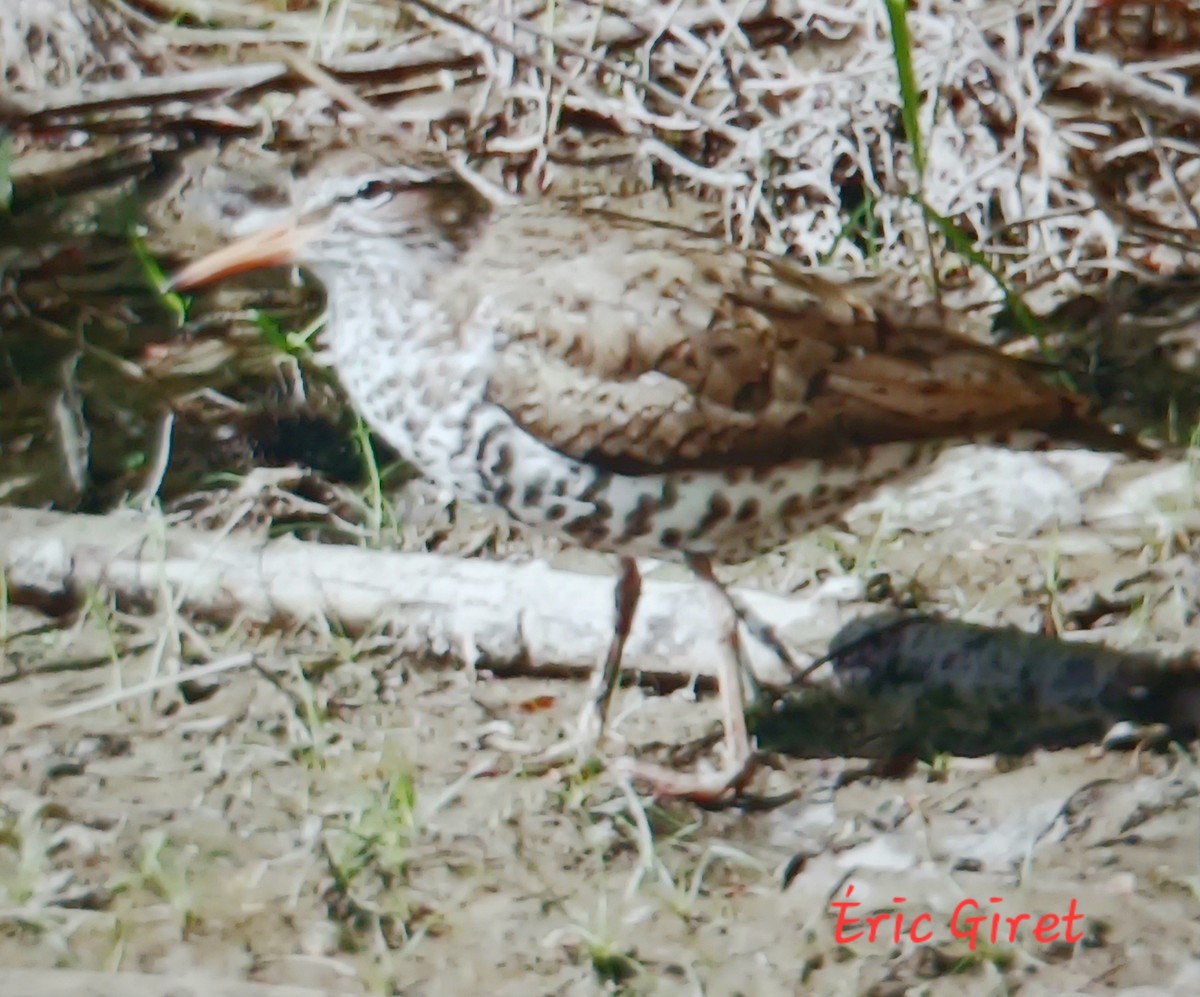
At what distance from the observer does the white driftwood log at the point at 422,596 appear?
451 centimetres

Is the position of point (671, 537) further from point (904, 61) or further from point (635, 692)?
point (904, 61)

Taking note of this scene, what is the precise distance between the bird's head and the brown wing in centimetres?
18

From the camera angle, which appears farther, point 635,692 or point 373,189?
point 635,692

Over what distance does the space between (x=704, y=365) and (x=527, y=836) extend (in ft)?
3.63

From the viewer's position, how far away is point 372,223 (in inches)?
168

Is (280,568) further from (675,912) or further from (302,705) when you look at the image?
(675,912)

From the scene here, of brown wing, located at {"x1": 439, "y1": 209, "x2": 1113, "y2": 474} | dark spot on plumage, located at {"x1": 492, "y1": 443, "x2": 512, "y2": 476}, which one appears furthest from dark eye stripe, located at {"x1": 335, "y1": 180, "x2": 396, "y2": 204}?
dark spot on plumage, located at {"x1": 492, "y1": 443, "x2": 512, "y2": 476}

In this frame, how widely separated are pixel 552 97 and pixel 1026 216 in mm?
1649

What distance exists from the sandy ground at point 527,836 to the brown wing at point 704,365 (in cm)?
75

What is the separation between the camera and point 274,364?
575cm

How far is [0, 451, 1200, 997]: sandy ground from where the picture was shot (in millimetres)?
3330
